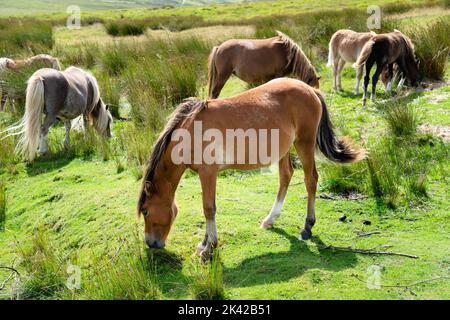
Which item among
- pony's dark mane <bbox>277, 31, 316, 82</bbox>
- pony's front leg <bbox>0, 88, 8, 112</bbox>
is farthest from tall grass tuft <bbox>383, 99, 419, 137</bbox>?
pony's front leg <bbox>0, 88, 8, 112</bbox>

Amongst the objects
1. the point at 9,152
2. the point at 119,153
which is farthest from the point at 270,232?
the point at 9,152

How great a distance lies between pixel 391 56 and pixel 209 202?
6809mm

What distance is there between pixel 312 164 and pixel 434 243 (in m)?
1.32

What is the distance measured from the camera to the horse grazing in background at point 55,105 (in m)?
7.29

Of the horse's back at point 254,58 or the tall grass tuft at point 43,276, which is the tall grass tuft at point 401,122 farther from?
the tall grass tuft at point 43,276

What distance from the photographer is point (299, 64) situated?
857cm

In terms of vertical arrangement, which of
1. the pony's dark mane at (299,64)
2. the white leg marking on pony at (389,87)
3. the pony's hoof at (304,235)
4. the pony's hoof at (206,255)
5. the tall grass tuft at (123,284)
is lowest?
the pony's hoof at (304,235)

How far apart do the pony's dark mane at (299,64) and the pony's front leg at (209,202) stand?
4.80 meters

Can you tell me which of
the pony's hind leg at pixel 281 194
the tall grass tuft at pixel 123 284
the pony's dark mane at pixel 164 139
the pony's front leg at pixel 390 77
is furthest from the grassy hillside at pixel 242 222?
the pony's front leg at pixel 390 77

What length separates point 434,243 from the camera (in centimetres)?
451

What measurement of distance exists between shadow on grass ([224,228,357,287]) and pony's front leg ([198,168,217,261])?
0.25 metres

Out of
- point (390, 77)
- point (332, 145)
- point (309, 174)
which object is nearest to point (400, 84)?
point (390, 77)

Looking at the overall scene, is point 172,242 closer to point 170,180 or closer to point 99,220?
point 170,180

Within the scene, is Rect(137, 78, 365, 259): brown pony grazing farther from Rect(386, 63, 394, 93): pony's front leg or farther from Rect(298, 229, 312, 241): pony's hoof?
Rect(386, 63, 394, 93): pony's front leg
